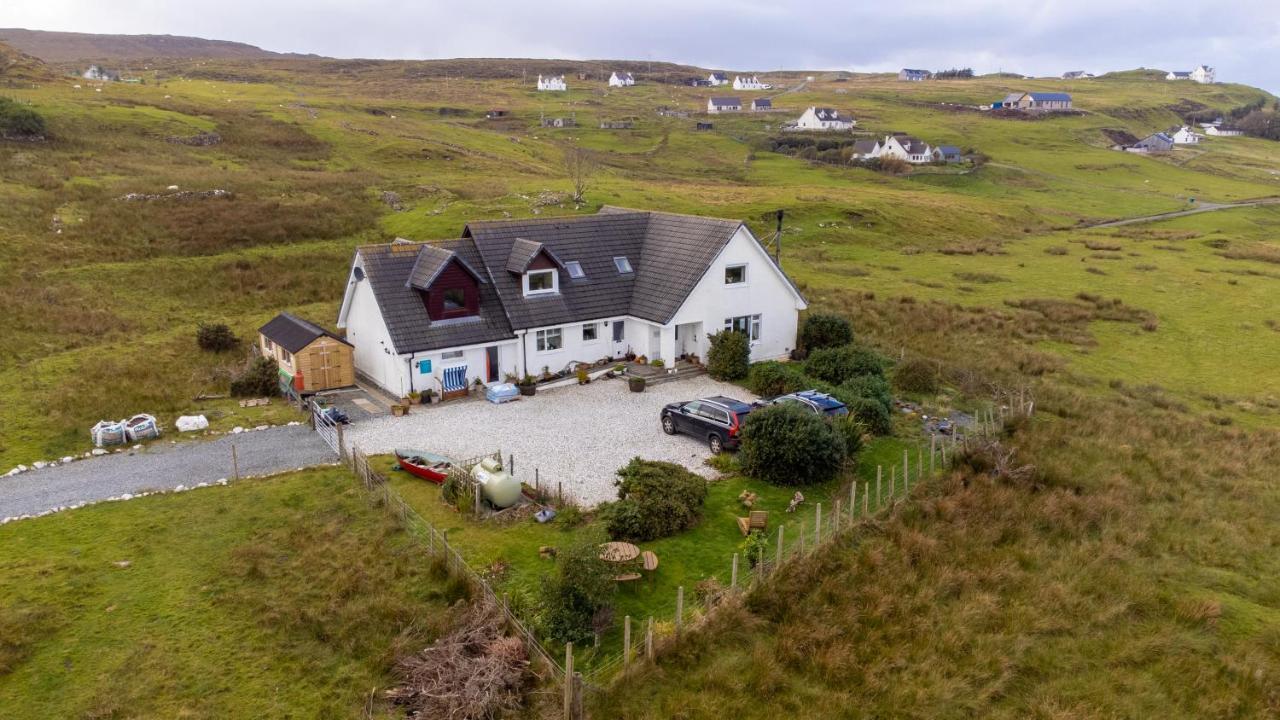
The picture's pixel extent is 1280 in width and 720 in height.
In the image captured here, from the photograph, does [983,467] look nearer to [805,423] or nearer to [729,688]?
[805,423]

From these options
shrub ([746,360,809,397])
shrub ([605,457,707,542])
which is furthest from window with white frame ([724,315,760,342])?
shrub ([605,457,707,542])

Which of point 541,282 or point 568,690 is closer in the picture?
point 568,690

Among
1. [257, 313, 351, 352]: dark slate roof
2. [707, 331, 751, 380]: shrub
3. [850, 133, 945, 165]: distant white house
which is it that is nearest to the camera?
[257, 313, 351, 352]: dark slate roof

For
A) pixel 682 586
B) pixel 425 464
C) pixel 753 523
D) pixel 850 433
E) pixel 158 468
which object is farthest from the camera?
pixel 850 433

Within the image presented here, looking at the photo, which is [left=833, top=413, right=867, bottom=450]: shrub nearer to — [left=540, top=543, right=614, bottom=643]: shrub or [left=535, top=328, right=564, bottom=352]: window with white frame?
[left=540, top=543, right=614, bottom=643]: shrub

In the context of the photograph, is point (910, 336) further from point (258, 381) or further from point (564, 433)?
point (258, 381)

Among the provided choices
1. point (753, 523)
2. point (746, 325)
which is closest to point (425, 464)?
point (753, 523)
